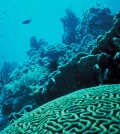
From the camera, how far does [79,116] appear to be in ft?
10.5

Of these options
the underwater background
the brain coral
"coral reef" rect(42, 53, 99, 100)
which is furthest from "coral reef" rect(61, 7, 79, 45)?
the brain coral

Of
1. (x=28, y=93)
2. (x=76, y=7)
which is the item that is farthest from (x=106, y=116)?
(x=76, y=7)

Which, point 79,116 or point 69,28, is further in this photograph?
point 69,28

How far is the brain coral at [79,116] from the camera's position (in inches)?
113

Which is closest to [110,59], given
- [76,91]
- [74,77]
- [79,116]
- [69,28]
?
[74,77]

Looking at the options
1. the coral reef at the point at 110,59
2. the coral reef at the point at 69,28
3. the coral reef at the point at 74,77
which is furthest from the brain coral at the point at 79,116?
the coral reef at the point at 69,28

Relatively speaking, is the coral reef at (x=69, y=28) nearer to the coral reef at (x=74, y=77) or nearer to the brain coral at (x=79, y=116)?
the coral reef at (x=74, y=77)

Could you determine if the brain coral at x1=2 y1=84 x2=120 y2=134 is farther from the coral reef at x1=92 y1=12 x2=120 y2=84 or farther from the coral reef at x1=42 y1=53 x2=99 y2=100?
the coral reef at x1=42 y1=53 x2=99 y2=100

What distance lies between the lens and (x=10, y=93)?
440 inches

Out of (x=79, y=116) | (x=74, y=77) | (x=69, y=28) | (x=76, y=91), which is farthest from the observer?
(x=69, y=28)

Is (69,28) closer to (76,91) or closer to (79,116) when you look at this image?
(76,91)

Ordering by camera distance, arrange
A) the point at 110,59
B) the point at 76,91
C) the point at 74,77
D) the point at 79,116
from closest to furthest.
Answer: the point at 79,116 → the point at 76,91 → the point at 110,59 → the point at 74,77

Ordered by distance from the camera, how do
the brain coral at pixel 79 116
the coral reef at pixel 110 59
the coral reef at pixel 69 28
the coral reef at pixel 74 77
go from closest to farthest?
the brain coral at pixel 79 116 < the coral reef at pixel 110 59 < the coral reef at pixel 74 77 < the coral reef at pixel 69 28

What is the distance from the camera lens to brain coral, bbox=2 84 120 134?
2.87 metres
